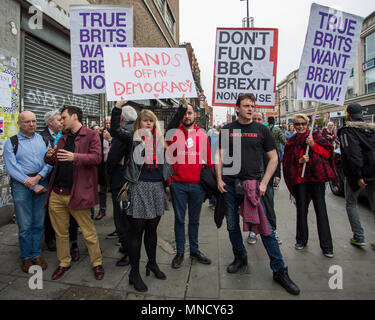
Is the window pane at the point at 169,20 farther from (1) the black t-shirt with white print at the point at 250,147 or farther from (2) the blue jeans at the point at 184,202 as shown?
(2) the blue jeans at the point at 184,202

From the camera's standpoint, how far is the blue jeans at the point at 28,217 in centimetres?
298

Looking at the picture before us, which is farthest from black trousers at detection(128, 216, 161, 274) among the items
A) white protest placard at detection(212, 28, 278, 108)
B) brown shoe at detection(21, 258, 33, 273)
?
white protest placard at detection(212, 28, 278, 108)

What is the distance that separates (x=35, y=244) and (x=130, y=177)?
64.5 inches

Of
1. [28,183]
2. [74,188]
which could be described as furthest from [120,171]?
[28,183]

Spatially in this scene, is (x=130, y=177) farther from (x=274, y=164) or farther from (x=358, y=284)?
(x=358, y=284)

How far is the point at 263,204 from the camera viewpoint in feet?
9.37

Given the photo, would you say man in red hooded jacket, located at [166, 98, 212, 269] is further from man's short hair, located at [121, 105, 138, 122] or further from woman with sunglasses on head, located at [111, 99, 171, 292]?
man's short hair, located at [121, 105, 138, 122]

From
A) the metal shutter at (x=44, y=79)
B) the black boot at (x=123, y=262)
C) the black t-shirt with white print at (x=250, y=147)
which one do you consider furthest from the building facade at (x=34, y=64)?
the black t-shirt with white print at (x=250, y=147)

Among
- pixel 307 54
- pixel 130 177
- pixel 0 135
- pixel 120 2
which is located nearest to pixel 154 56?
pixel 130 177

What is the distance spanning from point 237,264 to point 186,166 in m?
1.36

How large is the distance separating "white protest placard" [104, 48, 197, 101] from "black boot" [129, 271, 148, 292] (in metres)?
2.02

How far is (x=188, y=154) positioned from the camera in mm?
3123

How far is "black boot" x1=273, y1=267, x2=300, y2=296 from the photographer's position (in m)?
2.53

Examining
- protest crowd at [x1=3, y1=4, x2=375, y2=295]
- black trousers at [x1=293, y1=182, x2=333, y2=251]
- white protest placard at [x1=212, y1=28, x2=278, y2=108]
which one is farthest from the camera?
white protest placard at [x1=212, y1=28, x2=278, y2=108]
